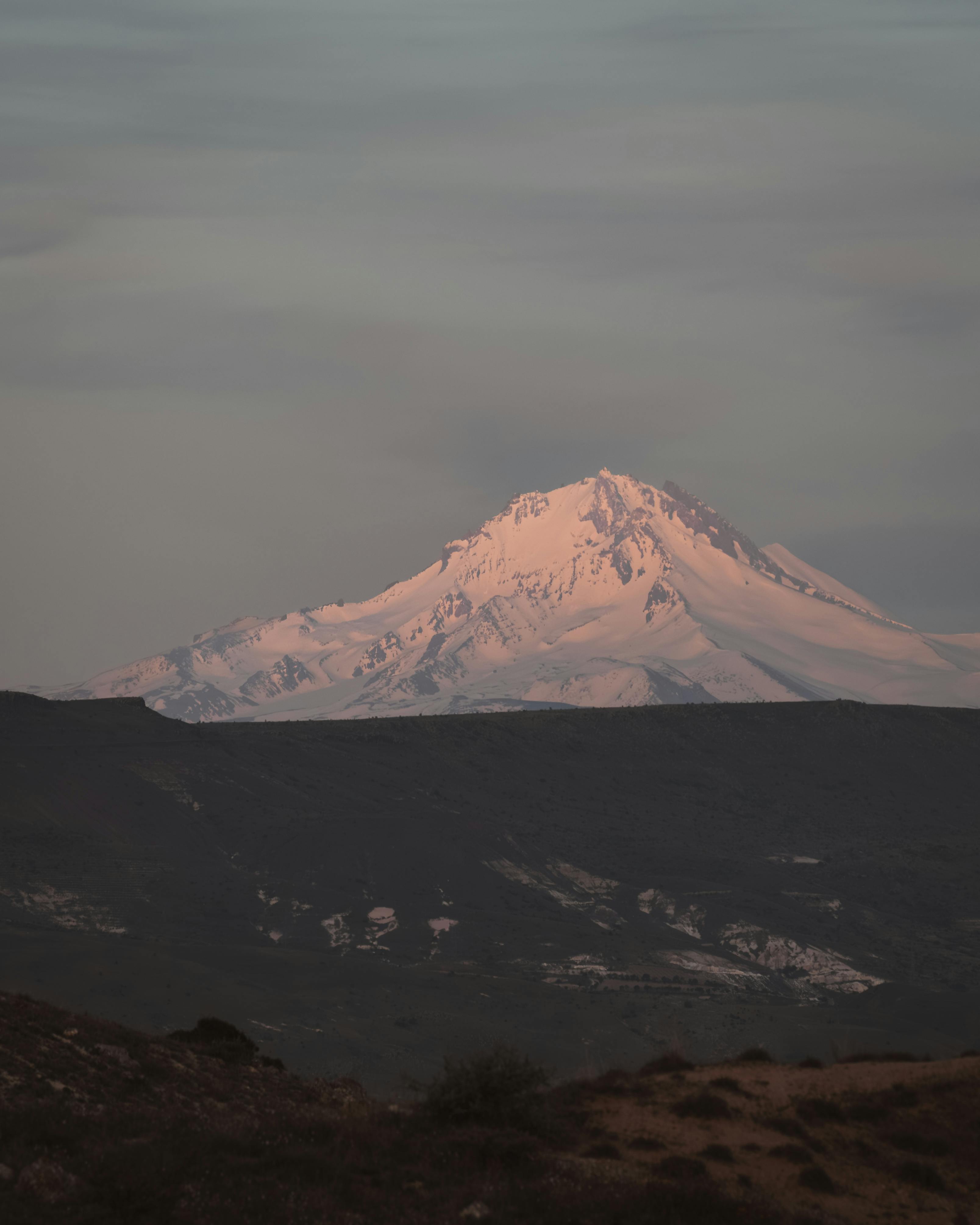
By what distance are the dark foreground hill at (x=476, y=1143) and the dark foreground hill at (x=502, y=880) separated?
960cm

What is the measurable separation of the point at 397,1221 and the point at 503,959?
5461 cm

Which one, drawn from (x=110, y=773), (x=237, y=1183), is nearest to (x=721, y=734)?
(x=110, y=773)

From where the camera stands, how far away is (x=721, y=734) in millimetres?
131750

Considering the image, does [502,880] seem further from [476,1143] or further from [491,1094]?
[476,1143]

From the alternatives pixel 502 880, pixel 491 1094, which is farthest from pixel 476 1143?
pixel 502 880

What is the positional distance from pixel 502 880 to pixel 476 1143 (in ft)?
217

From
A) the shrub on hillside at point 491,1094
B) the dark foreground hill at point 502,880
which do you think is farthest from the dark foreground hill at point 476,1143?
the dark foreground hill at point 502,880

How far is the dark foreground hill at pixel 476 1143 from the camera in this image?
18.0 meters

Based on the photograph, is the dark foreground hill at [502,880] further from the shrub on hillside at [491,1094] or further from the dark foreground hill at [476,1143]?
the shrub on hillside at [491,1094]

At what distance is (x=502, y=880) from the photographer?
8650 cm

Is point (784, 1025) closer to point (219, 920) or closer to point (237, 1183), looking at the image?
point (219, 920)

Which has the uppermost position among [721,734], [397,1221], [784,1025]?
[721,734]

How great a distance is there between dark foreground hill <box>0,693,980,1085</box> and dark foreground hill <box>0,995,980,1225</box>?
9.60 metres

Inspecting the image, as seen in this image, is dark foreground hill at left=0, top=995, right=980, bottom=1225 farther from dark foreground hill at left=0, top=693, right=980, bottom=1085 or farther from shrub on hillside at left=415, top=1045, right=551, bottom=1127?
dark foreground hill at left=0, top=693, right=980, bottom=1085
